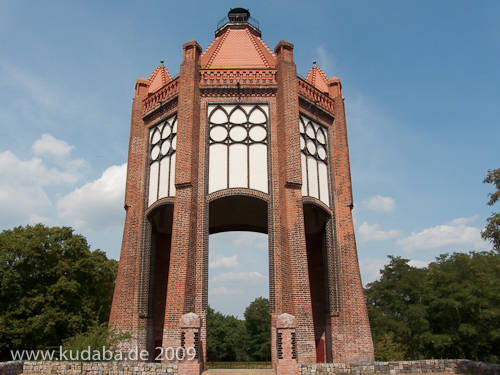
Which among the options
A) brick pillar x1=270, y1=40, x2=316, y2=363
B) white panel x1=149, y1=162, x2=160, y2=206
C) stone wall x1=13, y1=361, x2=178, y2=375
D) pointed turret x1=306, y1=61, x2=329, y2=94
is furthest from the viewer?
pointed turret x1=306, y1=61, x2=329, y2=94

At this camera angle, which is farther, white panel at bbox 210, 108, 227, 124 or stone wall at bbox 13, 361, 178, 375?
white panel at bbox 210, 108, 227, 124

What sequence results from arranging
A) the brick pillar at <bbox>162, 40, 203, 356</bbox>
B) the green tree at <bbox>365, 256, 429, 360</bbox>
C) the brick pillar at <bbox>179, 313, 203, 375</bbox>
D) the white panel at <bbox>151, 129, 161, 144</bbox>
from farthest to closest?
the green tree at <bbox>365, 256, 429, 360</bbox>, the white panel at <bbox>151, 129, 161, 144</bbox>, the brick pillar at <bbox>162, 40, 203, 356</bbox>, the brick pillar at <bbox>179, 313, 203, 375</bbox>

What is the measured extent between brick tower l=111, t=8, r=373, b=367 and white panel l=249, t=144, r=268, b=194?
1.7 inches

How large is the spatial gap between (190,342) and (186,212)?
15.4 ft

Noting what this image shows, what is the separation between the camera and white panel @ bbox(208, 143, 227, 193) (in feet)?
54.7

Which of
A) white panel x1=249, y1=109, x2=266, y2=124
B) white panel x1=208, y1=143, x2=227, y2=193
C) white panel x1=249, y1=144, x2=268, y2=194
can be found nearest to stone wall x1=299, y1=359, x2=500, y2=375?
white panel x1=249, y1=144, x2=268, y2=194

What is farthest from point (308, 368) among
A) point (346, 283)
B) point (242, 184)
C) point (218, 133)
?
point (218, 133)

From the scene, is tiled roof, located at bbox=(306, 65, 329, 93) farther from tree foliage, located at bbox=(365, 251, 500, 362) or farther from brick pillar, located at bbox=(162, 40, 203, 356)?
tree foliage, located at bbox=(365, 251, 500, 362)

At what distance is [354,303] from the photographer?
17031 millimetres

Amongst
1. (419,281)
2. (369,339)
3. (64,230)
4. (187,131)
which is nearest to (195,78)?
(187,131)

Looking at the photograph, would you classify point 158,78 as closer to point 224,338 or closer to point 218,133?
point 218,133

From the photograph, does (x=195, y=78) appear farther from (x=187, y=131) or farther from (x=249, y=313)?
(x=249, y=313)

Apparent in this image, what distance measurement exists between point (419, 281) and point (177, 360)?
20661 mm

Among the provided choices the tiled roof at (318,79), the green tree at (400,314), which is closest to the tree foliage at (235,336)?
the green tree at (400,314)
